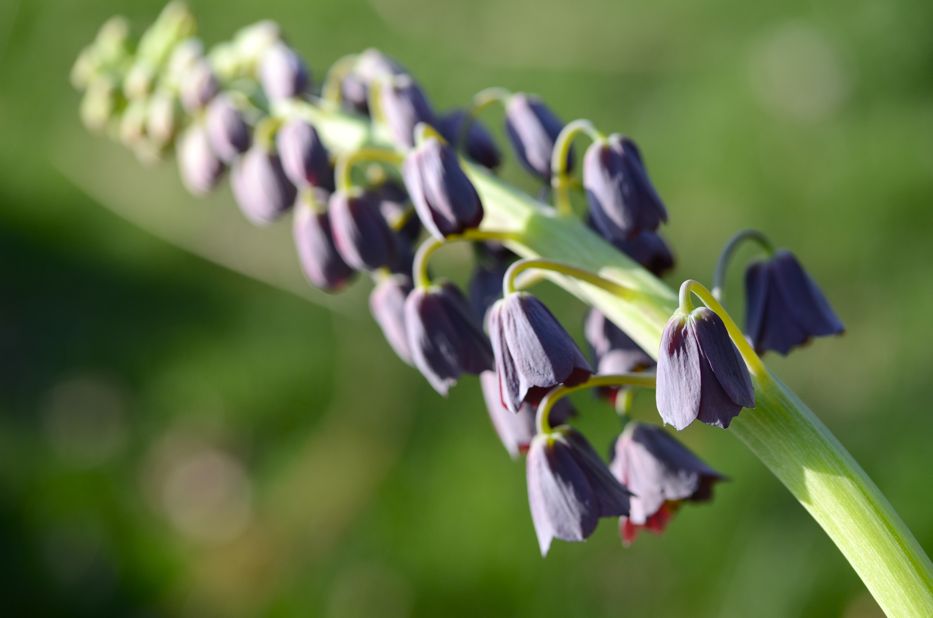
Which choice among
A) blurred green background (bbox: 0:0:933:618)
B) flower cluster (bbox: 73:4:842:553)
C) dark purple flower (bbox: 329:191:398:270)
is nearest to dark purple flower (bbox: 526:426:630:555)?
flower cluster (bbox: 73:4:842:553)

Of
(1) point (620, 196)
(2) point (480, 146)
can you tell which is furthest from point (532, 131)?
(1) point (620, 196)

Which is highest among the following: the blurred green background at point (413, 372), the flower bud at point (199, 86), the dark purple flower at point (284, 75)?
the dark purple flower at point (284, 75)

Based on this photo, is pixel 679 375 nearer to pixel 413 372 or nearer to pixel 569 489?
pixel 569 489

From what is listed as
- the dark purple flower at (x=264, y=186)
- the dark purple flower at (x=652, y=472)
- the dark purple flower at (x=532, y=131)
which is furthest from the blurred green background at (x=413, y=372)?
the dark purple flower at (x=264, y=186)

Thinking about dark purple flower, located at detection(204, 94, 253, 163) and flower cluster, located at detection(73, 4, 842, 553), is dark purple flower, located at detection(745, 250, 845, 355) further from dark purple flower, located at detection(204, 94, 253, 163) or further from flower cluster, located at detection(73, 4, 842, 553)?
dark purple flower, located at detection(204, 94, 253, 163)

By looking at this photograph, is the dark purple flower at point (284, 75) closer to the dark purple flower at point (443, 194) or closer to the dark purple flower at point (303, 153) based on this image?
the dark purple flower at point (303, 153)
